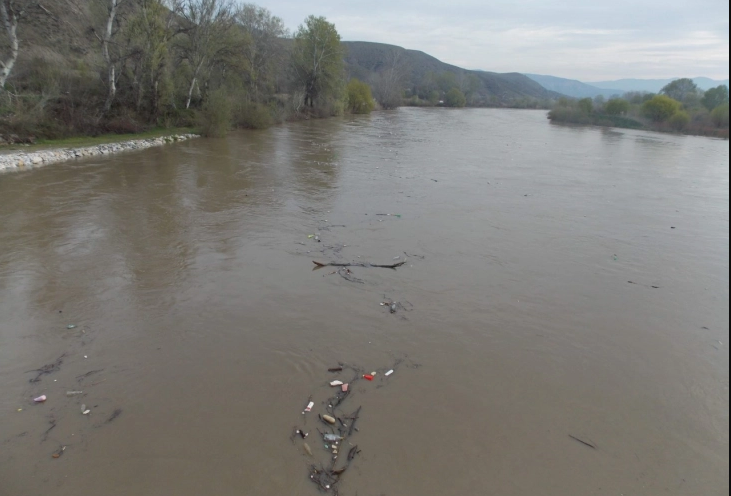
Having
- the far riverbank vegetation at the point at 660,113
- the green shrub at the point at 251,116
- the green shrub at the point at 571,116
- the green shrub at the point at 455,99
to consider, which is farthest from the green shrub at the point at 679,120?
the green shrub at the point at 455,99

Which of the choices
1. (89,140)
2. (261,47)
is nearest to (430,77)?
→ (261,47)

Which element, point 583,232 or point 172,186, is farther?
point 172,186

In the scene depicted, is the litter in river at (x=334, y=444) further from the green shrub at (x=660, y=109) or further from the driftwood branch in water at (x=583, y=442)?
the green shrub at (x=660, y=109)

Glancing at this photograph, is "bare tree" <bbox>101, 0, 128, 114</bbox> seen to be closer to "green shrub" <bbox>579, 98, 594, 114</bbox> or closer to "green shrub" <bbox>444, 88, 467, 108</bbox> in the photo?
"green shrub" <bbox>579, 98, 594, 114</bbox>

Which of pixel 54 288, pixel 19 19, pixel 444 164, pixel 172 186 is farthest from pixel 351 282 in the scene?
pixel 19 19

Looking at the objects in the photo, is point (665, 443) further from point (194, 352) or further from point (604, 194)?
point (604, 194)

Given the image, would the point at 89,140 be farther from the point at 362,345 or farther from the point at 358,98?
the point at 358,98

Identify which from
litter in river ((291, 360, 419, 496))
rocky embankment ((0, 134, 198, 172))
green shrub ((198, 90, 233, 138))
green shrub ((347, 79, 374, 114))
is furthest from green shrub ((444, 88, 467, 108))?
litter in river ((291, 360, 419, 496))
